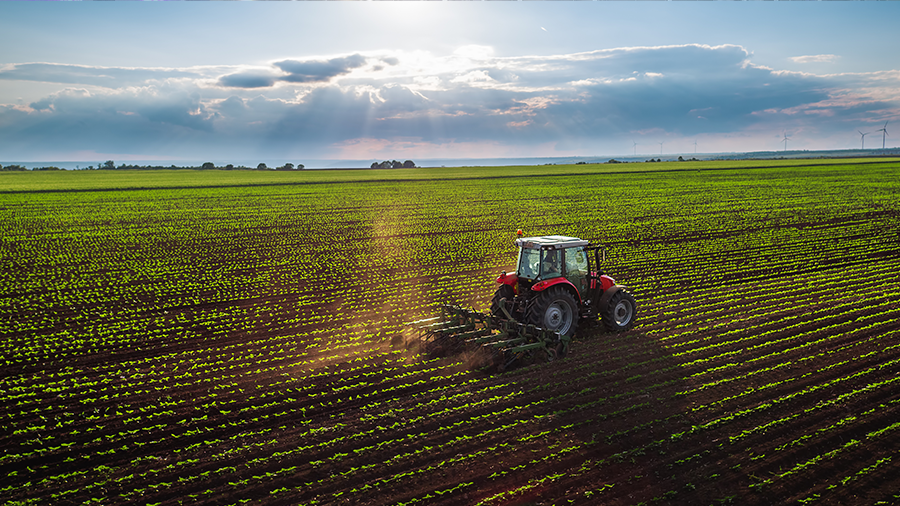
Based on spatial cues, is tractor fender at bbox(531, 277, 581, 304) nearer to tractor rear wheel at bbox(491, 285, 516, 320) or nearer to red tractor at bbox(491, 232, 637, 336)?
red tractor at bbox(491, 232, 637, 336)

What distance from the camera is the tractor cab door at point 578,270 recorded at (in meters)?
12.5

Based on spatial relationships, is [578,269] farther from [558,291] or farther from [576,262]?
[558,291]

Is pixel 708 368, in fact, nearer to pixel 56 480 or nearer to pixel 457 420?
pixel 457 420

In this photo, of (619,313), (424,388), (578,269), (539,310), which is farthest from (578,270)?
(424,388)

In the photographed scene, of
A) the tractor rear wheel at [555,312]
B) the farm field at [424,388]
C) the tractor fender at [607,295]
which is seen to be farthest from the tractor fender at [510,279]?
the tractor fender at [607,295]

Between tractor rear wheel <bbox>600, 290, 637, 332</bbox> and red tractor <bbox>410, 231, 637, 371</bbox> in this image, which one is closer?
red tractor <bbox>410, 231, 637, 371</bbox>

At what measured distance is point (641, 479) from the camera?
7.56 metres

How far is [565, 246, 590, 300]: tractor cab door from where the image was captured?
40.9 ft

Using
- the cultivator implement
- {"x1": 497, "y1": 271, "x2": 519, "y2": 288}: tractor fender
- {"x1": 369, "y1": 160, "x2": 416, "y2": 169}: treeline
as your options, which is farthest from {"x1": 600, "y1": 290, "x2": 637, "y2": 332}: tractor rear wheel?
{"x1": 369, "y1": 160, "x2": 416, "y2": 169}: treeline

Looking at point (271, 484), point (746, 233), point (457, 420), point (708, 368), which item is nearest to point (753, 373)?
point (708, 368)

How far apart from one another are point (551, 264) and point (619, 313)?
2.53 meters

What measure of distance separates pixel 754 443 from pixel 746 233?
23.0 meters

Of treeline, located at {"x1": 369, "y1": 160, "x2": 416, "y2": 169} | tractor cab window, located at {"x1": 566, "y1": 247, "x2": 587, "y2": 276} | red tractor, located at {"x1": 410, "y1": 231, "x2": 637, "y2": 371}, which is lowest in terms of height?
red tractor, located at {"x1": 410, "y1": 231, "x2": 637, "y2": 371}

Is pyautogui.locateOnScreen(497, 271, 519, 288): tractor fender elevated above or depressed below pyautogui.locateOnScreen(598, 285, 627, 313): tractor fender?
above
